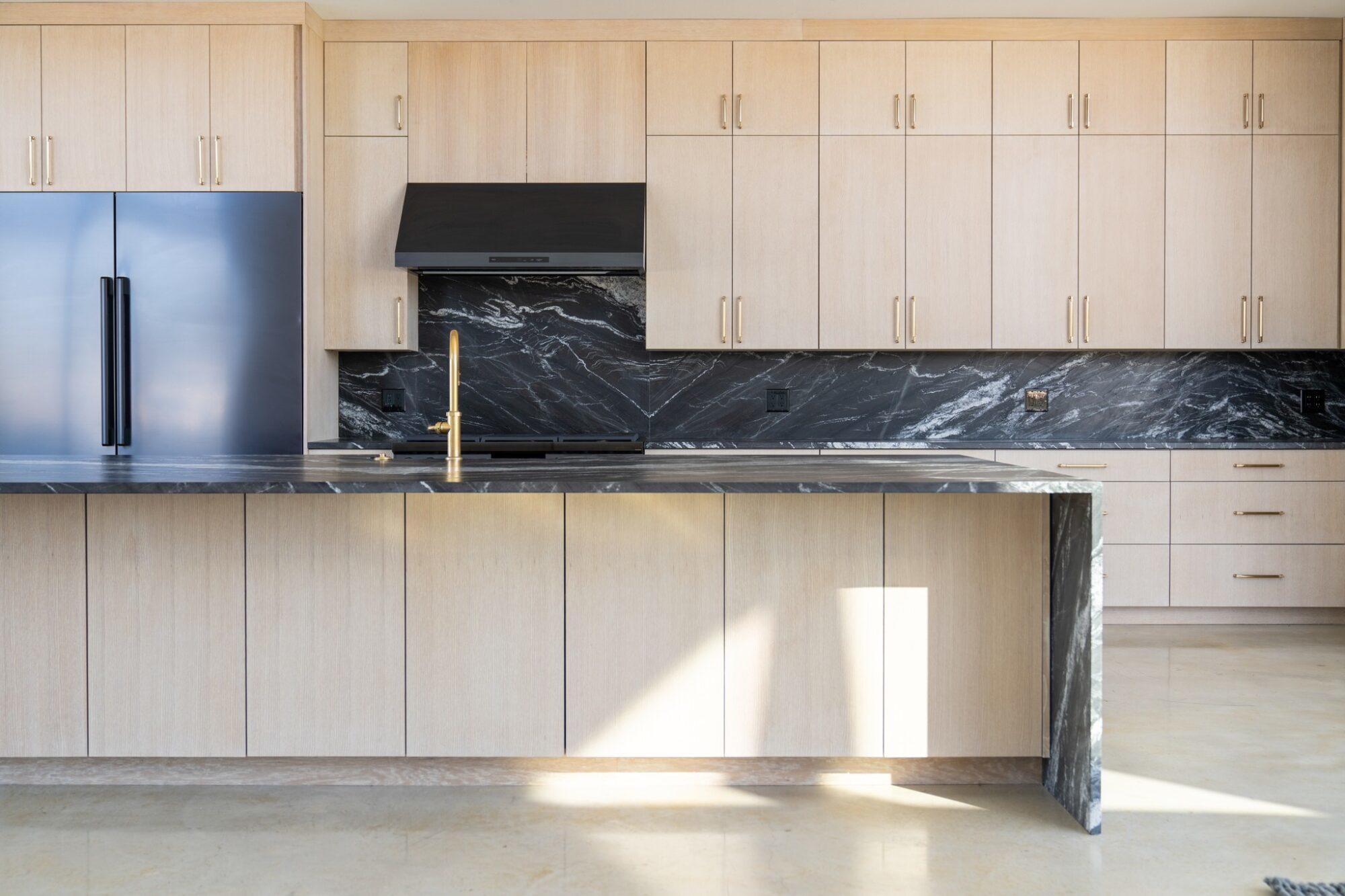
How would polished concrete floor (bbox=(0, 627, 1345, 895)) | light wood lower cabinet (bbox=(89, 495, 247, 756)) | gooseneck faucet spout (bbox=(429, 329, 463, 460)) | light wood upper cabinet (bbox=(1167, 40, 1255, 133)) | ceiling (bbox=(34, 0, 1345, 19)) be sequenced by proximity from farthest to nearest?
light wood upper cabinet (bbox=(1167, 40, 1255, 133)) < ceiling (bbox=(34, 0, 1345, 19)) < gooseneck faucet spout (bbox=(429, 329, 463, 460)) < light wood lower cabinet (bbox=(89, 495, 247, 756)) < polished concrete floor (bbox=(0, 627, 1345, 895))

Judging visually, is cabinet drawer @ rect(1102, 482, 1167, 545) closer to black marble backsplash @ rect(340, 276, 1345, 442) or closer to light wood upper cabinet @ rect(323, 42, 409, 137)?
black marble backsplash @ rect(340, 276, 1345, 442)

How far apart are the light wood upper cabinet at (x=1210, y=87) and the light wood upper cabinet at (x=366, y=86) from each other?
353cm

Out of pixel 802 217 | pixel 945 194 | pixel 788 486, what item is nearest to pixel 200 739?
pixel 788 486

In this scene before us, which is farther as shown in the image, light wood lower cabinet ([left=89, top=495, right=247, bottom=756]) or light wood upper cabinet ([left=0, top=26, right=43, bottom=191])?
light wood upper cabinet ([left=0, top=26, right=43, bottom=191])

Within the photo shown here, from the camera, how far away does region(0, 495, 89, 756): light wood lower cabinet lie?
2.74 m

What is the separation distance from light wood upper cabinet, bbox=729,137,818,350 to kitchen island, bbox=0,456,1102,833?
2.41m

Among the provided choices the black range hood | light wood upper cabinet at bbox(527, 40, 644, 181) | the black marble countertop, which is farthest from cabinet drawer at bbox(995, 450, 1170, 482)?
light wood upper cabinet at bbox(527, 40, 644, 181)

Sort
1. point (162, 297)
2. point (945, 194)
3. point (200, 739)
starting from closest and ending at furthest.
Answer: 1. point (200, 739)
2. point (162, 297)
3. point (945, 194)

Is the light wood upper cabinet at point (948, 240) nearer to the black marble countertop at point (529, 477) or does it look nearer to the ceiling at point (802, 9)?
the ceiling at point (802, 9)

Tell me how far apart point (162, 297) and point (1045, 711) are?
394 centimetres

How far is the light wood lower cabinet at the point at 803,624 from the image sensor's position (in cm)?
277

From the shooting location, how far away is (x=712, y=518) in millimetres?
2771

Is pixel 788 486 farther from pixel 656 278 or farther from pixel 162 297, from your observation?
pixel 162 297

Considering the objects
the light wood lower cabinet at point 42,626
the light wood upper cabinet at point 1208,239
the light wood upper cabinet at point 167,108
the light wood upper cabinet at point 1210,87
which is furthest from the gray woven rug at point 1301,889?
the light wood upper cabinet at point 167,108
